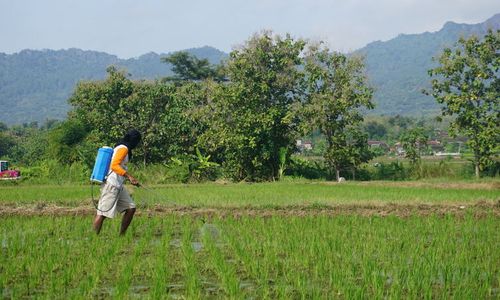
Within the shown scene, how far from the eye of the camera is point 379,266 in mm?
6375

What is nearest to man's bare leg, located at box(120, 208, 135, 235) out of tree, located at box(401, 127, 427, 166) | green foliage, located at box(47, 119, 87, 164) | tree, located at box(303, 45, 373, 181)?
tree, located at box(303, 45, 373, 181)

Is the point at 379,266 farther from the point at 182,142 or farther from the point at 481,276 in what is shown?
the point at 182,142

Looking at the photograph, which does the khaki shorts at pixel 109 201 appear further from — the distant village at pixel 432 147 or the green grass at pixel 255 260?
the distant village at pixel 432 147

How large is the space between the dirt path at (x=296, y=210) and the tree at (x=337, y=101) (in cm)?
899

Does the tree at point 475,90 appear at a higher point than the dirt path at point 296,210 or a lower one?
higher

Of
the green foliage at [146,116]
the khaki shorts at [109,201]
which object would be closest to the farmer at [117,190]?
the khaki shorts at [109,201]

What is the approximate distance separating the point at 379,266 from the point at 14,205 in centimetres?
912

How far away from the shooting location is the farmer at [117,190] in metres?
8.54

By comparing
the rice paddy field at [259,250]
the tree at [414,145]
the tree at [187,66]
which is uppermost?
the tree at [187,66]

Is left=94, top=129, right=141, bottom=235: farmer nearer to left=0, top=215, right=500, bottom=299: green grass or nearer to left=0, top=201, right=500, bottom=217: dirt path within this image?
left=0, top=215, right=500, bottom=299: green grass

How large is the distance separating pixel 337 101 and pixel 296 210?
9902mm

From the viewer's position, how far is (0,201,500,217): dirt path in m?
11.8

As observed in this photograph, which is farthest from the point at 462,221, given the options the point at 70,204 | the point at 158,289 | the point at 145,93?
the point at 145,93

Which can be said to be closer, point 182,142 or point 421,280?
point 421,280
